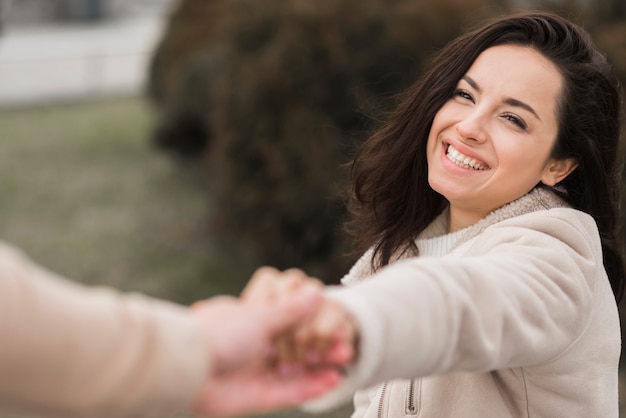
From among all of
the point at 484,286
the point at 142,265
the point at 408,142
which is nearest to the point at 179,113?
the point at 142,265

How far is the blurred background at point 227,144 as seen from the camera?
223 inches

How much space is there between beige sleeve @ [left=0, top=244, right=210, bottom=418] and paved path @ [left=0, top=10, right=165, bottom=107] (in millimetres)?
10535

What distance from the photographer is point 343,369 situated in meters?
1.47

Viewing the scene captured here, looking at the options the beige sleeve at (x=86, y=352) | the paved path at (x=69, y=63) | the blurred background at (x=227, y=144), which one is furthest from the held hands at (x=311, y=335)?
the paved path at (x=69, y=63)

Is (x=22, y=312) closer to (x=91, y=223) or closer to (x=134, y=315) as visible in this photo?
(x=134, y=315)

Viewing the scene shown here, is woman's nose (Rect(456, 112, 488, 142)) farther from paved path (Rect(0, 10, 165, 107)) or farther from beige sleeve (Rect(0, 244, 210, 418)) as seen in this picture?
paved path (Rect(0, 10, 165, 107))

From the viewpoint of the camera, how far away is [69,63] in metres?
14.5

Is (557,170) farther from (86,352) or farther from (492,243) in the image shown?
(86,352)

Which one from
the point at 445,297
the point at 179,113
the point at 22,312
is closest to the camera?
the point at 22,312

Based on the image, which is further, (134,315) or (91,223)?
(91,223)

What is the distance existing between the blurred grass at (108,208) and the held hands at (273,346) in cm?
362

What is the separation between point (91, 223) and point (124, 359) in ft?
23.3

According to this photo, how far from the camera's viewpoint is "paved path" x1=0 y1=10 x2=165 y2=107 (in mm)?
13391

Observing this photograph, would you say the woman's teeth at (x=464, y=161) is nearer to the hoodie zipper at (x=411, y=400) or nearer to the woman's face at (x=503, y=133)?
the woman's face at (x=503, y=133)
